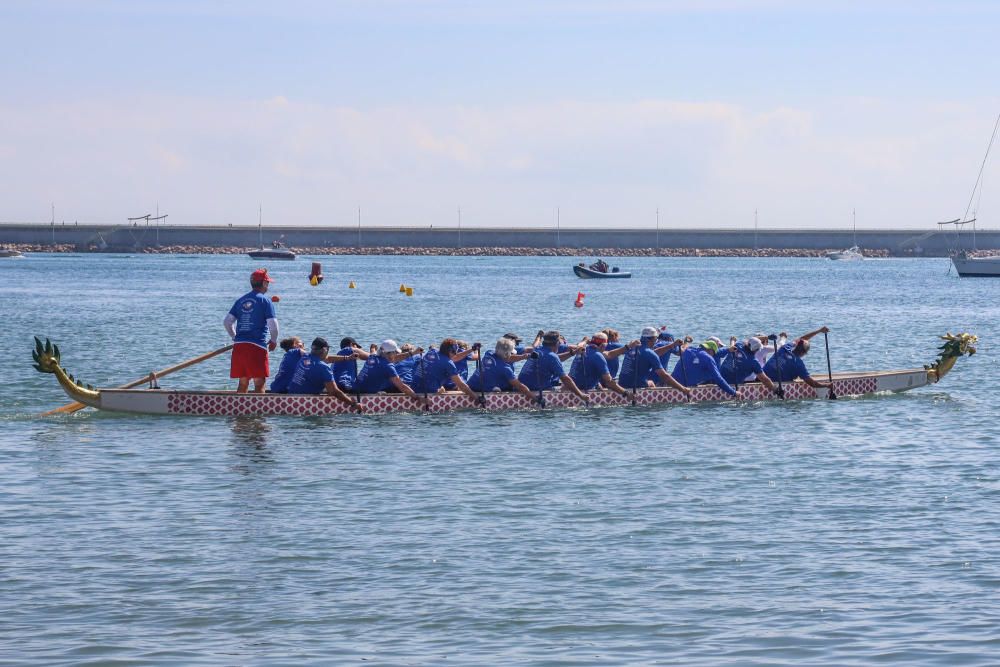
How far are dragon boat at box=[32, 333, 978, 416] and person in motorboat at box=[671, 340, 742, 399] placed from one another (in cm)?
21

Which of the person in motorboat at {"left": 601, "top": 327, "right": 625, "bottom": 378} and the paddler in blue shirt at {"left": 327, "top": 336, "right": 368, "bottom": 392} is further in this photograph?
the person in motorboat at {"left": 601, "top": 327, "right": 625, "bottom": 378}

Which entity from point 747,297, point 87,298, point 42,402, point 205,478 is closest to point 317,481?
point 205,478

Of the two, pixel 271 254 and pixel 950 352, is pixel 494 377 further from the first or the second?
pixel 271 254

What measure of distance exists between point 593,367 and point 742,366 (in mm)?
3538

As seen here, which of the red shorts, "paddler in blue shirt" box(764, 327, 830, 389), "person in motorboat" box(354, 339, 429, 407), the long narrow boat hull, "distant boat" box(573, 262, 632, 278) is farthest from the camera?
"distant boat" box(573, 262, 632, 278)

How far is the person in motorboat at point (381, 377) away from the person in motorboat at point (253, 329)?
1.92m

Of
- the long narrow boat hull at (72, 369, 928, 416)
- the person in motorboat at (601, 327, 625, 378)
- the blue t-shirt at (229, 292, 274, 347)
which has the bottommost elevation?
the long narrow boat hull at (72, 369, 928, 416)

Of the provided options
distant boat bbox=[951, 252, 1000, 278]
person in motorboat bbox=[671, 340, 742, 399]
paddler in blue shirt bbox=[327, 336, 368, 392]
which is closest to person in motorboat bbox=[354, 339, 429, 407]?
paddler in blue shirt bbox=[327, 336, 368, 392]

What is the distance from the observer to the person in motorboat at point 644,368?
88.3ft

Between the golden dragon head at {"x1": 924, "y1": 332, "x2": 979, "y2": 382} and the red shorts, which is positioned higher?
the red shorts

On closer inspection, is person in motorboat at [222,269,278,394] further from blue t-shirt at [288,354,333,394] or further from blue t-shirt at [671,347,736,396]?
blue t-shirt at [671,347,736,396]

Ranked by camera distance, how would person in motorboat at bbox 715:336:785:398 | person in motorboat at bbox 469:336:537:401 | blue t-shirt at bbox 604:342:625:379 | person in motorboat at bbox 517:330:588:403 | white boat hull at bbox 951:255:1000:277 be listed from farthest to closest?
white boat hull at bbox 951:255:1000:277 < person in motorboat at bbox 715:336:785:398 < blue t-shirt at bbox 604:342:625:379 < person in motorboat at bbox 469:336:537:401 < person in motorboat at bbox 517:330:588:403

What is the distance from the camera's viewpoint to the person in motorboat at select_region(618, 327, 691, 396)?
88.3 feet

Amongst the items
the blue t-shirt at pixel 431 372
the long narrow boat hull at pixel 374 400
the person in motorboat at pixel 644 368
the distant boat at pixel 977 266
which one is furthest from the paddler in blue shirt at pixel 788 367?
the distant boat at pixel 977 266
